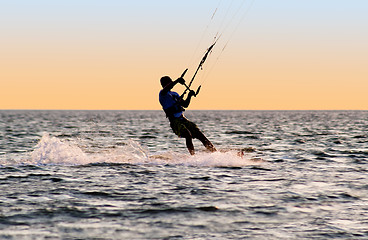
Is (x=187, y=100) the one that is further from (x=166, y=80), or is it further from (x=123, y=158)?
(x=123, y=158)

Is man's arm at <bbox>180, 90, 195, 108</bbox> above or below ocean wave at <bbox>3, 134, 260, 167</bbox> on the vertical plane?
above

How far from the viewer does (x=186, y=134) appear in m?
13.9

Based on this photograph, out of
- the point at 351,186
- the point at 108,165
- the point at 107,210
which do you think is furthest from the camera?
the point at 108,165

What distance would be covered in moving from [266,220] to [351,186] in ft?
11.5

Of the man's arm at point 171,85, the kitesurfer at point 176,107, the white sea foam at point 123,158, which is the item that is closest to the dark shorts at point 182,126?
the kitesurfer at point 176,107

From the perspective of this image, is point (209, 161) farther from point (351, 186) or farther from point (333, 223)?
point (333, 223)

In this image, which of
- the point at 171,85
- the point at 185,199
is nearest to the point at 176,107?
the point at 171,85

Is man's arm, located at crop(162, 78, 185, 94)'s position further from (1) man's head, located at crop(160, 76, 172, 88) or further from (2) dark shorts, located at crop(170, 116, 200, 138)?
(2) dark shorts, located at crop(170, 116, 200, 138)

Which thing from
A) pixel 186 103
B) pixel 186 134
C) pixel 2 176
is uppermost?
pixel 186 103

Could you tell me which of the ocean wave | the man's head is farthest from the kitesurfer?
the ocean wave

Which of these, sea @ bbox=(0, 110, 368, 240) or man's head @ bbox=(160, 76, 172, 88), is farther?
man's head @ bbox=(160, 76, 172, 88)

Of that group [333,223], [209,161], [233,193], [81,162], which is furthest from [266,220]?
[81,162]

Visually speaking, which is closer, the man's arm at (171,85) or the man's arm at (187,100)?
the man's arm at (171,85)

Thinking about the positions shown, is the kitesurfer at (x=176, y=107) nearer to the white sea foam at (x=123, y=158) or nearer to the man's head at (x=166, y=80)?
the man's head at (x=166, y=80)
